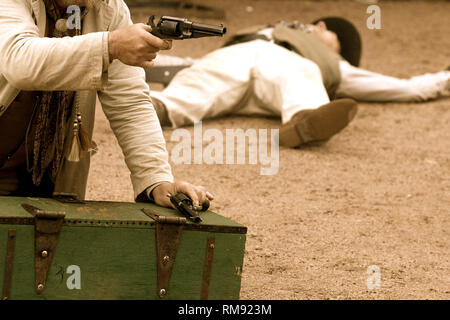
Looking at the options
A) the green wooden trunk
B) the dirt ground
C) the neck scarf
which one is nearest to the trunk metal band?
the green wooden trunk

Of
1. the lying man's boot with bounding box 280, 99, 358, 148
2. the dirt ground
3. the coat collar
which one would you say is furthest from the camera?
the lying man's boot with bounding box 280, 99, 358, 148

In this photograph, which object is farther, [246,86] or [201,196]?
[246,86]

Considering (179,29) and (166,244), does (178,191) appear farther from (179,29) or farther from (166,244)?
(179,29)

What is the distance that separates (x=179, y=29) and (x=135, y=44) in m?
0.11

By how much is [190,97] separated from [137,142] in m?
1.98

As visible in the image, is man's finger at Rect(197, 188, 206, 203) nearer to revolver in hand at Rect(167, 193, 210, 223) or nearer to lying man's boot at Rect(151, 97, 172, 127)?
revolver in hand at Rect(167, 193, 210, 223)

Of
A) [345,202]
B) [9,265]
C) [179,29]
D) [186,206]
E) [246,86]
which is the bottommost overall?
[9,265]

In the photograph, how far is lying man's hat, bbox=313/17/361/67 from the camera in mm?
5109

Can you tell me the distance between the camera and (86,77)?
6.27ft

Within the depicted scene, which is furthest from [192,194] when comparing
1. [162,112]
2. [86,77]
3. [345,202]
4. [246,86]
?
[246,86]

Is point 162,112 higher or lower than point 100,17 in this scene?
higher

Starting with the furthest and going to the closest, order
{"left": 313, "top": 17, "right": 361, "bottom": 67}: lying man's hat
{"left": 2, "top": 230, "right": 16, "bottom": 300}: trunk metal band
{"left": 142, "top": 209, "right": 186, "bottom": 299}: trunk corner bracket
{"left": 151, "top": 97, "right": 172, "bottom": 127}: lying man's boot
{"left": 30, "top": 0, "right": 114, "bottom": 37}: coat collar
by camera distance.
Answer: {"left": 313, "top": 17, "right": 361, "bottom": 67}: lying man's hat < {"left": 151, "top": 97, "right": 172, "bottom": 127}: lying man's boot < {"left": 30, "top": 0, "right": 114, "bottom": 37}: coat collar < {"left": 142, "top": 209, "right": 186, "bottom": 299}: trunk corner bracket < {"left": 2, "top": 230, "right": 16, "bottom": 300}: trunk metal band

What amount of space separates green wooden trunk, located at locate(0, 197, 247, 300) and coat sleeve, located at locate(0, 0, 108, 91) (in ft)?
0.93

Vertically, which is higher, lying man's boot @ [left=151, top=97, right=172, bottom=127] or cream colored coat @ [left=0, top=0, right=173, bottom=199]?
lying man's boot @ [left=151, top=97, right=172, bottom=127]
